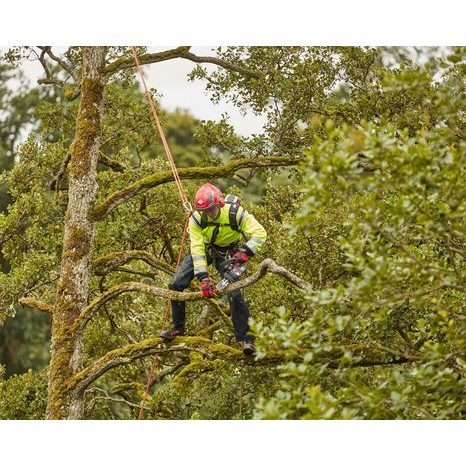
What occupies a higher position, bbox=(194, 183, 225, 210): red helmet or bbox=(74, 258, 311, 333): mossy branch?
bbox=(194, 183, 225, 210): red helmet

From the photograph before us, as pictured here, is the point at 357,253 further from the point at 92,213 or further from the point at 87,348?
the point at 87,348

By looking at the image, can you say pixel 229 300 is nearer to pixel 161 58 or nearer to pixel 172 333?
pixel 172 333

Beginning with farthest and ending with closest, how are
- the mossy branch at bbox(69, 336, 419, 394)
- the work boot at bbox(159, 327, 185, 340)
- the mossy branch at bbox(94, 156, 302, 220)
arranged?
the mossy branch at bbox(94, 156, 302, 220), the work boot at bbox(159, 327, 185, 340), the mossy branch at bbox(69, 336, 419, 394)

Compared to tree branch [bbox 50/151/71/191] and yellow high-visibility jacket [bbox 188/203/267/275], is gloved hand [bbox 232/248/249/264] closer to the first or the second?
yellow high-visibility jacket [bbox 188/203/267/275]

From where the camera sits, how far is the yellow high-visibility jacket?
916cm

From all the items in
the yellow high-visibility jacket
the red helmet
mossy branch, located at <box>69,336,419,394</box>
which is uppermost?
the red helmet

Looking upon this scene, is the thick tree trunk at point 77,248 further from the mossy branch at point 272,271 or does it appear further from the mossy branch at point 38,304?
the mossy branch at point 272,271

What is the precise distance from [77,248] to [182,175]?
1789mm


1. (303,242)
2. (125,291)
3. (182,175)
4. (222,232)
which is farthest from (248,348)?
(182,175)

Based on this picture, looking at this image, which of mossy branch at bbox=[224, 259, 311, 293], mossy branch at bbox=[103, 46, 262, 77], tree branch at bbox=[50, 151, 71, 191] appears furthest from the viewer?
tree branch at bbox=[50, 151, 71, 191]

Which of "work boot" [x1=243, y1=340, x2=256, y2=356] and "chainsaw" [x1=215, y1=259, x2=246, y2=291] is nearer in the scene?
"chainsaw" [x1=215, y1=259, x2=246, y2=291]

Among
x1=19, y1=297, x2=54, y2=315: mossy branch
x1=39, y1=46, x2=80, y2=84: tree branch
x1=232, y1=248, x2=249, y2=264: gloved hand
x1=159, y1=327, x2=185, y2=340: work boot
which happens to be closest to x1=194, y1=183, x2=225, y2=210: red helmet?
x1=232, y1=248, x2=249, y2=264: gloved hand

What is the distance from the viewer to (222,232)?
31.0ft

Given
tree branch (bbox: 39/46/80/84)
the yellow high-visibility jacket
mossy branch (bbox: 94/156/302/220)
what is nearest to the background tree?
mossy branch (bbox: 94/156/302/220)
